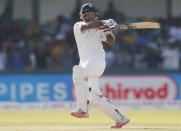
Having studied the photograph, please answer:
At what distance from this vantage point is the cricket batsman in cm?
1082

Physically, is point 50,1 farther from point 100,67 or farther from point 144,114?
point 100,67

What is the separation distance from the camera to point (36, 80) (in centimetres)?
1923

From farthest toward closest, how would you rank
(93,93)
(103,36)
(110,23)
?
(103,36), (93,93), (110,23)

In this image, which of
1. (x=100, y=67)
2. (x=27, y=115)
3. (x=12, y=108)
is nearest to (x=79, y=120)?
(x=27, y=115)

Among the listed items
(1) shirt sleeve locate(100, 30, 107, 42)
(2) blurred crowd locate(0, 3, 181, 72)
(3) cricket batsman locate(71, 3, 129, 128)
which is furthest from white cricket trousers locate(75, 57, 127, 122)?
(2) blurred crowd locate(0, 3, 181, 72)

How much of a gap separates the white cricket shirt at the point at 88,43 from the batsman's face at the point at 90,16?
88 mm

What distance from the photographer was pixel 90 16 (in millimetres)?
11008

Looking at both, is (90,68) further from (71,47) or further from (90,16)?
(71,47)

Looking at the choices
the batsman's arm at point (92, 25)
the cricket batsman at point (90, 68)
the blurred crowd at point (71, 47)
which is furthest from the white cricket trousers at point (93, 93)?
the blurred crowd at point (71, 47)

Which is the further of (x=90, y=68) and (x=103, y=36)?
(x=103, y=36)

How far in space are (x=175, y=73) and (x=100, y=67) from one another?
820 cm

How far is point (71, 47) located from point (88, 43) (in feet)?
29.1

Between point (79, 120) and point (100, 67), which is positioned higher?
point (100, 67)

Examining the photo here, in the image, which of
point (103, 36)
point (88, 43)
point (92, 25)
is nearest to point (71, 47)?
point (103, 36)
